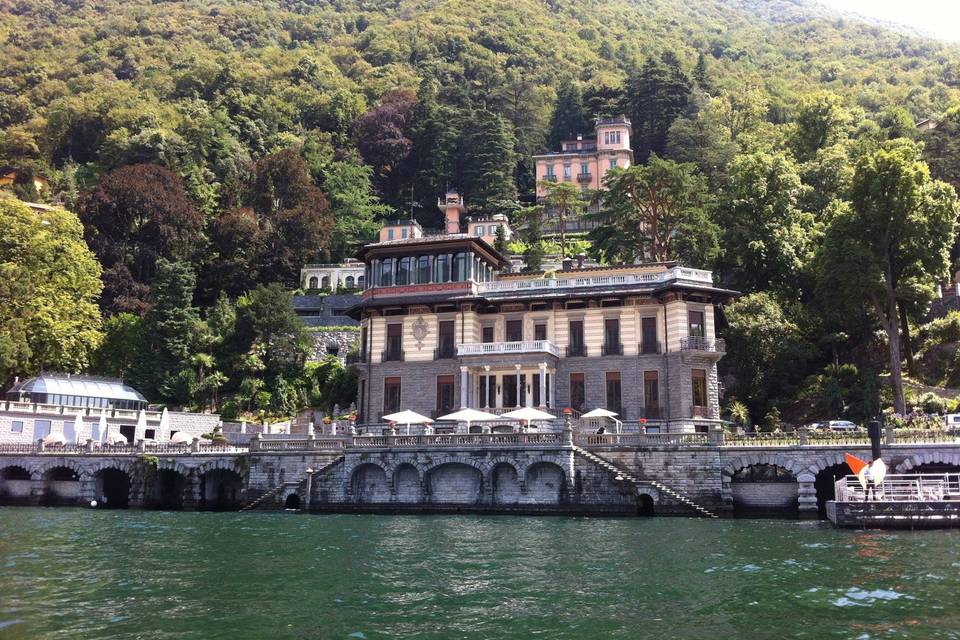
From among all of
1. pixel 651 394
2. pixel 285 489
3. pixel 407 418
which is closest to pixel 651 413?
pixel 651 394

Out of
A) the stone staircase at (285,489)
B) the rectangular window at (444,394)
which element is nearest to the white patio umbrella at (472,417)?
the rectangular window at (444,394)

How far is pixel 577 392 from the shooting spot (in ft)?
155

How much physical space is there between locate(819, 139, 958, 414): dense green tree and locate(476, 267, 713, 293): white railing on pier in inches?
287

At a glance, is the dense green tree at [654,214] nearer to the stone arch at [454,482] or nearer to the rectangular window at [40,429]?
the stone arch at [454,482]

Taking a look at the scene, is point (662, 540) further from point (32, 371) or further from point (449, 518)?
point (32, 371)

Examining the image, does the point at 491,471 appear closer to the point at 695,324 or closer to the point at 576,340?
the point at 576,340

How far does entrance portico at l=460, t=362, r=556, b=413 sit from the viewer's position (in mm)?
47062

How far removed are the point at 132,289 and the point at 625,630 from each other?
197ft

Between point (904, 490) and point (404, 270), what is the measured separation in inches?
1187

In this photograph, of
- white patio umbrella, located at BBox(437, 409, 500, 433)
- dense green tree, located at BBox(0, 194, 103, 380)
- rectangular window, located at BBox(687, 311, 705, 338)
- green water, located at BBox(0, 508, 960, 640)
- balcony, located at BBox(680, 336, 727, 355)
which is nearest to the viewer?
green water, located at BBox(0, 508, 960, 640)

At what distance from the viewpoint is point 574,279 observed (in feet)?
159

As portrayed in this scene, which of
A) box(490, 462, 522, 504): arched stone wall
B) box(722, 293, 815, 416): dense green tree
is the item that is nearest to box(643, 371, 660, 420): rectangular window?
box(722, 293, 815, 416): dense green tree

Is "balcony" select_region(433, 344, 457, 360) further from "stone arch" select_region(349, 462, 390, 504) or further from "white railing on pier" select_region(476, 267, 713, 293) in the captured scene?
"stone arch" select_region(349, 462, 390, 504)

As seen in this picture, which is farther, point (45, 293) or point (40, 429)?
point (45, 293)
